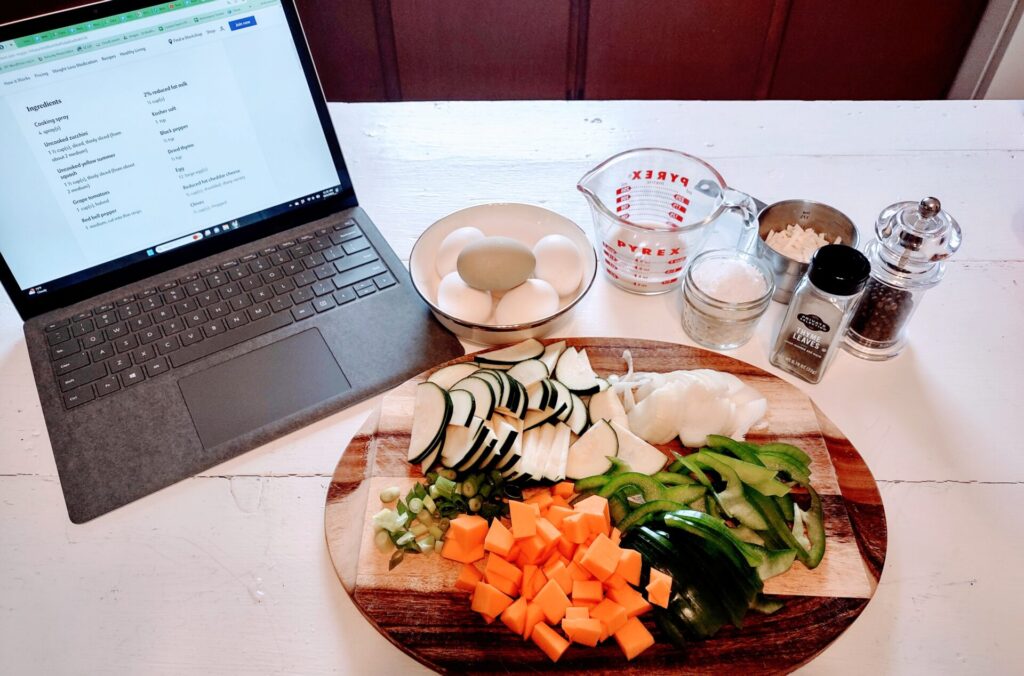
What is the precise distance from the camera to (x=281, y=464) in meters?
1.06

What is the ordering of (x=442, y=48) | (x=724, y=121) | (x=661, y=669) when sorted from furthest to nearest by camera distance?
(x=442, y=48), (x=724, y=121), (x=661, y=669)

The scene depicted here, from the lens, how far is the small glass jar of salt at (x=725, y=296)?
112 cm

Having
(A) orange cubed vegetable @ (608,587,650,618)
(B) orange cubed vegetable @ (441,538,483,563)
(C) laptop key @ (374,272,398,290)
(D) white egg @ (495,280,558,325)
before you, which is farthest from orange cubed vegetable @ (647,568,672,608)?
(C) laptop key @ (374,272,398,290)

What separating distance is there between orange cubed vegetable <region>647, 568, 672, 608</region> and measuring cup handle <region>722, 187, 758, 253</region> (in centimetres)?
59

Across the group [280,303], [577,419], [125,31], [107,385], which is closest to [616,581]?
[577,419]

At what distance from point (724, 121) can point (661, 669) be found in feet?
3.93

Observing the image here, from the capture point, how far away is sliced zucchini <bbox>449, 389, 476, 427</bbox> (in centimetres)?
100

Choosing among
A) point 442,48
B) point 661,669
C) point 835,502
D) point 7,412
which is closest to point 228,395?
point 7,412

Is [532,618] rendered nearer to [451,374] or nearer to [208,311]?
[451,374]

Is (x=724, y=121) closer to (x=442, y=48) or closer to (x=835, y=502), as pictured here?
(x=835, y=502)

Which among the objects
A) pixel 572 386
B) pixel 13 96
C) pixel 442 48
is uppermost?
pixel 13 96

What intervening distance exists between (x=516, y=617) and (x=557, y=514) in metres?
0.14

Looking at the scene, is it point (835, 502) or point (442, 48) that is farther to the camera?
point (442, 48)

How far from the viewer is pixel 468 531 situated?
90 cm
